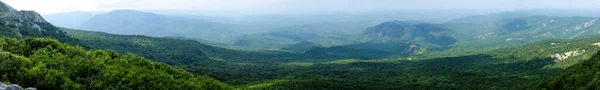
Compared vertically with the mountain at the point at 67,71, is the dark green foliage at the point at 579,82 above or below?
below

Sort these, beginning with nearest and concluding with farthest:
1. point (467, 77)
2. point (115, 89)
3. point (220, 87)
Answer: point (115, 89) → point (220, 87) → point (467, 77)

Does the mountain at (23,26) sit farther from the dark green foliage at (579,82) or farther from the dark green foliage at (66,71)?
the dark green foliage at (579,82)

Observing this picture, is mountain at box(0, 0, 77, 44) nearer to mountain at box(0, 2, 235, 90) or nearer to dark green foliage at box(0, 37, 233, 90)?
dark green foliage at box(0, 37, 233, 90)

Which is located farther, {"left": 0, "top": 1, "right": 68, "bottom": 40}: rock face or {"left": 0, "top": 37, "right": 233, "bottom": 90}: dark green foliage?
{"left": 0, "top": 1, "right": 68, "bottom": 40}: rock face

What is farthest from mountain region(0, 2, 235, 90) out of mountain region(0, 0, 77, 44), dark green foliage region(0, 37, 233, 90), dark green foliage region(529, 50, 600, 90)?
dark green foliage region(529, 50, 600, 90)

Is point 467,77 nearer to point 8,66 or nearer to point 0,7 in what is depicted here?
point 8,66

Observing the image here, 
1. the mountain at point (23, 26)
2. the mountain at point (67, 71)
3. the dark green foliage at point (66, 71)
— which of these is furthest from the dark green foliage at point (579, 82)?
the mountain at point (23, 26)

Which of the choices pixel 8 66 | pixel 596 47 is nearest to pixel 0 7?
pixel 8 66

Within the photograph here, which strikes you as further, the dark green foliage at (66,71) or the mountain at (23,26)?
the mountain at (23,26)

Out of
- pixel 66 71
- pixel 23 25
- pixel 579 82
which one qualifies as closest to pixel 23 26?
pixel 23 25
